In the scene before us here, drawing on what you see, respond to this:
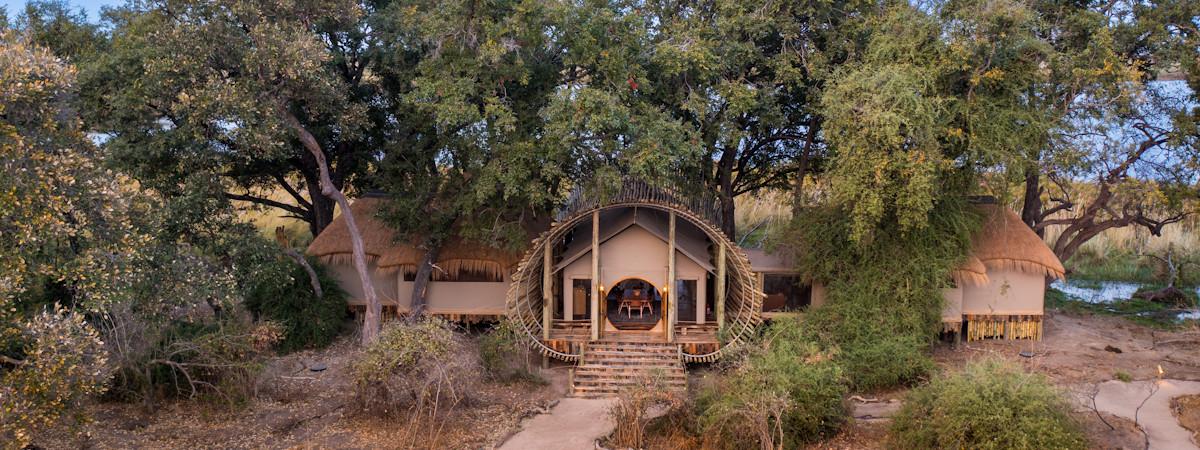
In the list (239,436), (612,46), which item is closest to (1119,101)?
(612,46)

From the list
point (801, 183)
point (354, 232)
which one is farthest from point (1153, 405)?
point (354, 232)

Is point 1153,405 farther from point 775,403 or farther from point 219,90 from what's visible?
point 219,90

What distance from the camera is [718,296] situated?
612 inches

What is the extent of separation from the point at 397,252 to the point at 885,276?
9466 millimetres

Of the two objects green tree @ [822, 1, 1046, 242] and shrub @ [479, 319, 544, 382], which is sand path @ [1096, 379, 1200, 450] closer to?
green tree @ [822, 1, 1046, 242]

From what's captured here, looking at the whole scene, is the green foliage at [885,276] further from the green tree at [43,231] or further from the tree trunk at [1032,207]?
the green tree at [43,231]

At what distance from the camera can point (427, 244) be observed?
648 inches

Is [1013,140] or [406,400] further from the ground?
[1013,140]

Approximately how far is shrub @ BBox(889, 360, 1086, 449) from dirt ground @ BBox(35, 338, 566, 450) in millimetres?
5942

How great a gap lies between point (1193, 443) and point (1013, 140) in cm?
525

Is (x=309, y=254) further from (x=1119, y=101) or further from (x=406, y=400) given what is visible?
(x=1119, y=101)

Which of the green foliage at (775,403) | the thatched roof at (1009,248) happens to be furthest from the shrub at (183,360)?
the thatched roof at (1009,248)

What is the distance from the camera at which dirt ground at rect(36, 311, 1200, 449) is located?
467 inches

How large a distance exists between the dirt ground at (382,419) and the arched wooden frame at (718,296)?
1.00 m
